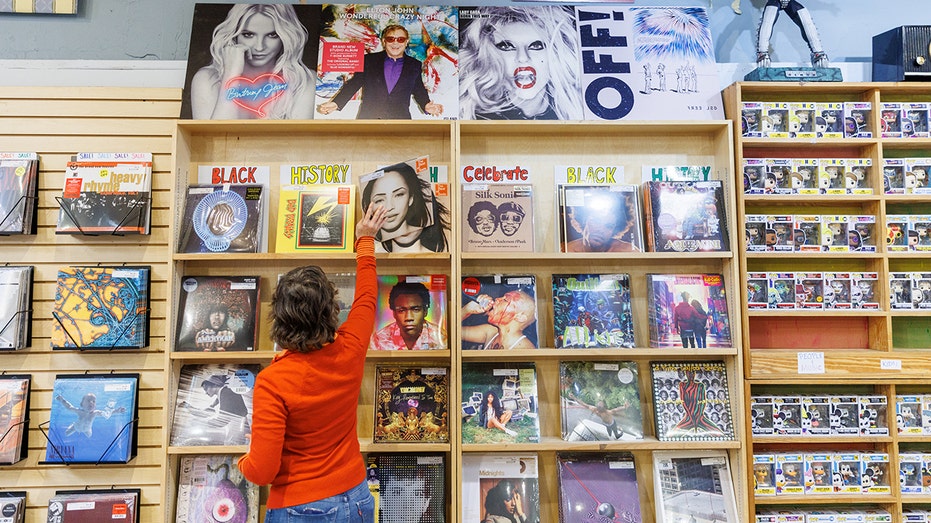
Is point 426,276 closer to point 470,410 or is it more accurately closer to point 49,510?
point 470,410

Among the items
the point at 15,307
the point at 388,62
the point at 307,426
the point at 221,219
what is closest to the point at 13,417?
the point at 15,307

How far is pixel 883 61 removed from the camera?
9.12ft

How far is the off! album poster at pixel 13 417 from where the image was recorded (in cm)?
258

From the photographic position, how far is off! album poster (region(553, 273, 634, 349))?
2559mm

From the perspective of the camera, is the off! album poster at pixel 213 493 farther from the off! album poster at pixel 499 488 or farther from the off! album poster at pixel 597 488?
the off! album poster at pixel 597 488

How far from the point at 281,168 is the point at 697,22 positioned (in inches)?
84.1

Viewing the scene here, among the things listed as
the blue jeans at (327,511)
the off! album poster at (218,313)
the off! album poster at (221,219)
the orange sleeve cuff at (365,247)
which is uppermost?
the off! album poster at (221,219)

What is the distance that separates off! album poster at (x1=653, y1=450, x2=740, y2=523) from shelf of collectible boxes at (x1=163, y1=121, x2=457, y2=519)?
963mm

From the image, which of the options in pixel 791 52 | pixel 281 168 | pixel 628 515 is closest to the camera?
pixel 628 515

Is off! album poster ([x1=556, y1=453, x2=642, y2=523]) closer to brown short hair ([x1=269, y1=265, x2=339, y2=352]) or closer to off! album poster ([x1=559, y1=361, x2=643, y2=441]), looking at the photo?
off! album poster ([x1=559, y1=361, x2=643, y2=441])

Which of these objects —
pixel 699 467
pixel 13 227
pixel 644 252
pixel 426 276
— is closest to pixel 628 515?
pixel 699 467

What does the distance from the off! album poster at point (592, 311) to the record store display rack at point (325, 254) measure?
0.24ft

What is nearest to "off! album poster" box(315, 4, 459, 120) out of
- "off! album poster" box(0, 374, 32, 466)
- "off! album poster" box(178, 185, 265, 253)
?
"off! album poster" box(178, 185, 265, 253)

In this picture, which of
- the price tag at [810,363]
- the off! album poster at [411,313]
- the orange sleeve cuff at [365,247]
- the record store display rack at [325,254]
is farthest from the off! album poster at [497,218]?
the price tag at [810,363]
